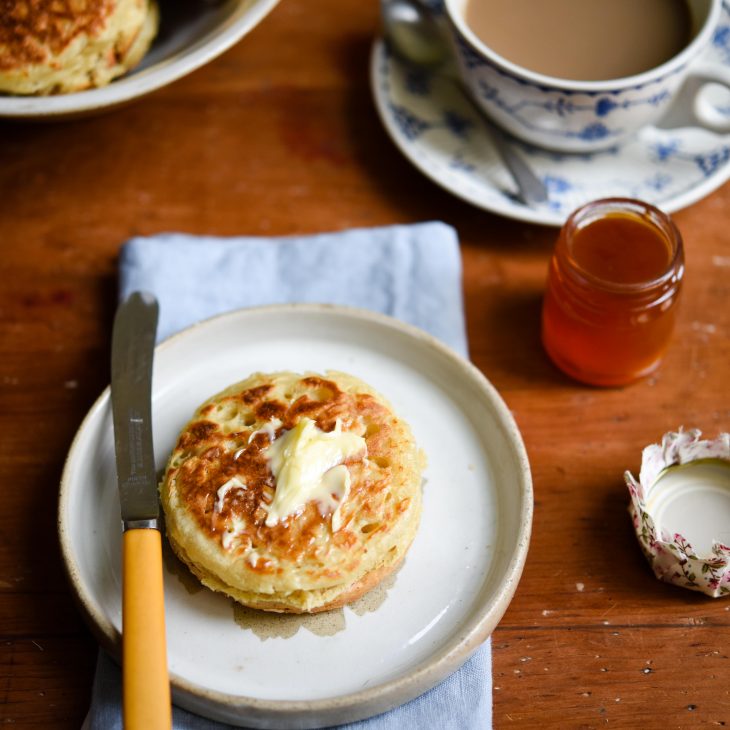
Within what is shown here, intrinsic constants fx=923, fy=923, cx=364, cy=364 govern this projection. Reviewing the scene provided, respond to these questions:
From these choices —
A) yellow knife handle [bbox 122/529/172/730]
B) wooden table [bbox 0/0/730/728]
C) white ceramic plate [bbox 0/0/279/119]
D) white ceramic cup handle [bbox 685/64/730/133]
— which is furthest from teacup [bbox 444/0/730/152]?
yellow knife handle [bbox 122/529/172/730]

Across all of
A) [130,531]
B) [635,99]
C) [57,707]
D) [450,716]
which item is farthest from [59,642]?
[635,99]

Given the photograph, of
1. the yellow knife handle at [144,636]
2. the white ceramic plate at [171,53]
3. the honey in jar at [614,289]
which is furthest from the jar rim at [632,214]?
the yellow knife handle at [144,636]

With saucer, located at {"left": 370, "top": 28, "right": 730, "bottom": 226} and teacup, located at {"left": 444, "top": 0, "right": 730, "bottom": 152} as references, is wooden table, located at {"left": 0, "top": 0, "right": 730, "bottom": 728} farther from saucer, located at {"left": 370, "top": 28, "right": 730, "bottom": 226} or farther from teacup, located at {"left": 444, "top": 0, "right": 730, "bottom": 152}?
teacup, located at {"left": 444, "top": 0, "right": 730, "bottom": 152}

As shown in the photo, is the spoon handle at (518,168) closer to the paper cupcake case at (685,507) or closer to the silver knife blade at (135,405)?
the paper cupcake case at (685,507)

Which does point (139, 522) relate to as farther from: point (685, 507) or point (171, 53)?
point (171, 53)

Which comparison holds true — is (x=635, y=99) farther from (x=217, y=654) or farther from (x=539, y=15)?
(x=217, y=654)
